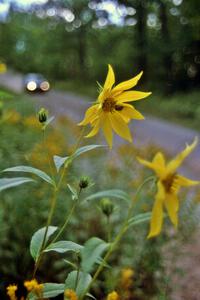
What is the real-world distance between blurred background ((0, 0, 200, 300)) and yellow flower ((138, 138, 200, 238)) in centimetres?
17

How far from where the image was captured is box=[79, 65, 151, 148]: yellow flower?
0.84 m

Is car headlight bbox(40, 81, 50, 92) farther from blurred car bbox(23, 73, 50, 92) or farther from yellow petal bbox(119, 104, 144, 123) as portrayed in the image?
yellow petal bbox(119, 104, 144, 123)

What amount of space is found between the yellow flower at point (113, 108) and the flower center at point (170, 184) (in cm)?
18

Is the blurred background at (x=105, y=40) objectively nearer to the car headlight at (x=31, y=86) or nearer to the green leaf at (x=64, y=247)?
the car headlight at (x=31, y=86)

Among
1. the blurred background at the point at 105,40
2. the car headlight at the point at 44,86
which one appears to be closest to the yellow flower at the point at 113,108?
the blurred background at the point at 105,40

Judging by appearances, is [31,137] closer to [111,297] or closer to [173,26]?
[111,297]

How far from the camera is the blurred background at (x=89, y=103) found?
211 cm

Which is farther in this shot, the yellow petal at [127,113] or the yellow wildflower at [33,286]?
the yellow petal at [127,113]

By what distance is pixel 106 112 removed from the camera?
87 centimetres

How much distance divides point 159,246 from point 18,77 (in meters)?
30.6

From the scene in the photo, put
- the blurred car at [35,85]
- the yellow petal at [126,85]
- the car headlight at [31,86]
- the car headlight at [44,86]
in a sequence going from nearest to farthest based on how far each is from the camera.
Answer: the yellow petal at [126,85], the car headlight at [31,86], the blurred car at [35,85], the car headlight at [44,86]

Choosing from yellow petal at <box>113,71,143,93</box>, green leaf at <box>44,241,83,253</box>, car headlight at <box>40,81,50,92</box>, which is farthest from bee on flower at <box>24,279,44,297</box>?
car headlight at <box>40,81,50,92</box>

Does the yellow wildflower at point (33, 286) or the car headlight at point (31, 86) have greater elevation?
the car headlight at point (31, 86)

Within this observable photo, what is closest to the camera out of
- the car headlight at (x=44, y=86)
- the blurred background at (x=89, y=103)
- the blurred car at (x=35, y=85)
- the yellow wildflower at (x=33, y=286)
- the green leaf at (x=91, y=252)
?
the green leaf at (x=91, y=252)
